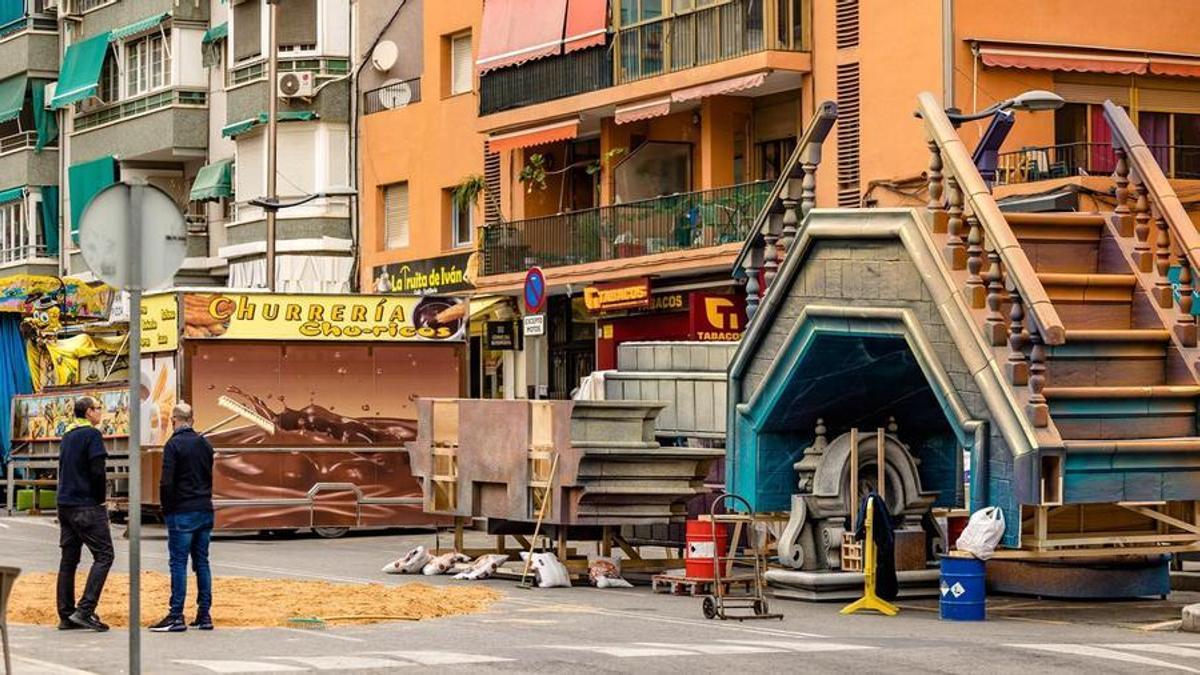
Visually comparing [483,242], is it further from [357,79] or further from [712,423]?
[712,423]

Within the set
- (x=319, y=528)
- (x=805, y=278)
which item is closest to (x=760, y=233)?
(x=805, y=278)

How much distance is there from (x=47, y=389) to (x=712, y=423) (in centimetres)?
1951

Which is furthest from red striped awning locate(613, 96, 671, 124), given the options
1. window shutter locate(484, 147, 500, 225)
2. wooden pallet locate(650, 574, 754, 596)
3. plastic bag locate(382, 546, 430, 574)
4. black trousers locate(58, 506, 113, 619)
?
black trousers locate(58, 506, 113, 619)

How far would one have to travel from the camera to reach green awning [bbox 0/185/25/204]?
64.4 metres

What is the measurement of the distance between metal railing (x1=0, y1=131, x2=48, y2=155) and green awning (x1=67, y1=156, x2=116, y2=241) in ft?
8.44

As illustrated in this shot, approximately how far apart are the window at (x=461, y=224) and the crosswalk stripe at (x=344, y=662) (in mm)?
33639

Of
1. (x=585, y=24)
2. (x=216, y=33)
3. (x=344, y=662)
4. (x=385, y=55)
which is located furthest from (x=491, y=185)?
(x=344, y=662)

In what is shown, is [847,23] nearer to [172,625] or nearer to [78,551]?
[78,551]

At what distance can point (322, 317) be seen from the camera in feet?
108

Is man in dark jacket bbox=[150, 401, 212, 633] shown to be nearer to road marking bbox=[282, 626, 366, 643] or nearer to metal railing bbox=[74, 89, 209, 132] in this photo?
road marking bbox=[282, 626, 366, 643]

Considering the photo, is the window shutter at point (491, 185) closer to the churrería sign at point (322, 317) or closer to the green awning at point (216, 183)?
the green awning at point (216, 183)

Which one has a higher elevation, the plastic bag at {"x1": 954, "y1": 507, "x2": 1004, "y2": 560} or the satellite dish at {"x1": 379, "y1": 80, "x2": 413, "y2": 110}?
the satellite dish at {"x1": 379, "y1": 80, "x2": 413, "y2": 110}

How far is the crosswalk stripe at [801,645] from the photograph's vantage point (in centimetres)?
1617

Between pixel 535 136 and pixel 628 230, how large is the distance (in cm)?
319
